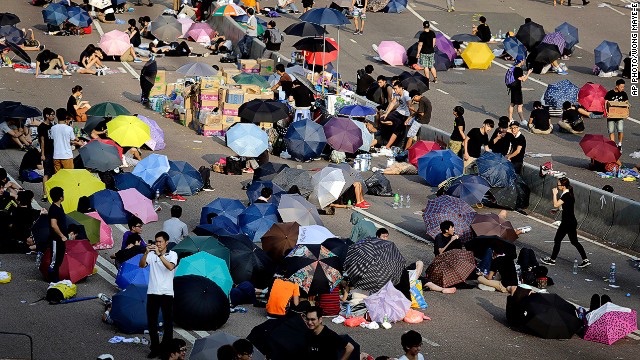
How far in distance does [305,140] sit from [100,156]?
5.27m

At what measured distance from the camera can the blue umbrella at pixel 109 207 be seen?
23938 mm

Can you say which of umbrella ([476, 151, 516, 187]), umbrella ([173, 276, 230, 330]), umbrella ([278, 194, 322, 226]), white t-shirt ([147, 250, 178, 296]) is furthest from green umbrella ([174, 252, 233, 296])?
umbrella ([476, 151, 516, 187])

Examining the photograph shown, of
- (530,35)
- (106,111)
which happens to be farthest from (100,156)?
(530,35)

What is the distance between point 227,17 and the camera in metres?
44.2

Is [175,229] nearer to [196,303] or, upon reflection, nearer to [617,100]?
[196,303]

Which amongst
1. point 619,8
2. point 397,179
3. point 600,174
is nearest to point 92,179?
point 397,179

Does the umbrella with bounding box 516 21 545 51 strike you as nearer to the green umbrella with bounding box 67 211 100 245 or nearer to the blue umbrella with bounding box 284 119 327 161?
the blue umbrella with bounding box 284 119 327 161

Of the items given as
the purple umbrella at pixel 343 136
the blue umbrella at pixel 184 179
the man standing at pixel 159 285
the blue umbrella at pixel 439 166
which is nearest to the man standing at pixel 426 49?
the purple umbrella at pixel 343 136

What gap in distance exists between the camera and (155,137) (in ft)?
101

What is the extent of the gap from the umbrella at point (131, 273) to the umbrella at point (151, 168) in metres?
6.66

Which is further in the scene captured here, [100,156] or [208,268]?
[100,156]

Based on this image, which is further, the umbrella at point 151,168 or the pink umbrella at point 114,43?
the pink umbrella at point 114,43

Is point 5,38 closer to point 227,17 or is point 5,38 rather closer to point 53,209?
point 227,17

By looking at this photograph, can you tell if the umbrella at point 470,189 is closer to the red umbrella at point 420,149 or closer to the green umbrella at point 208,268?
the red umbrella at point 420,149
